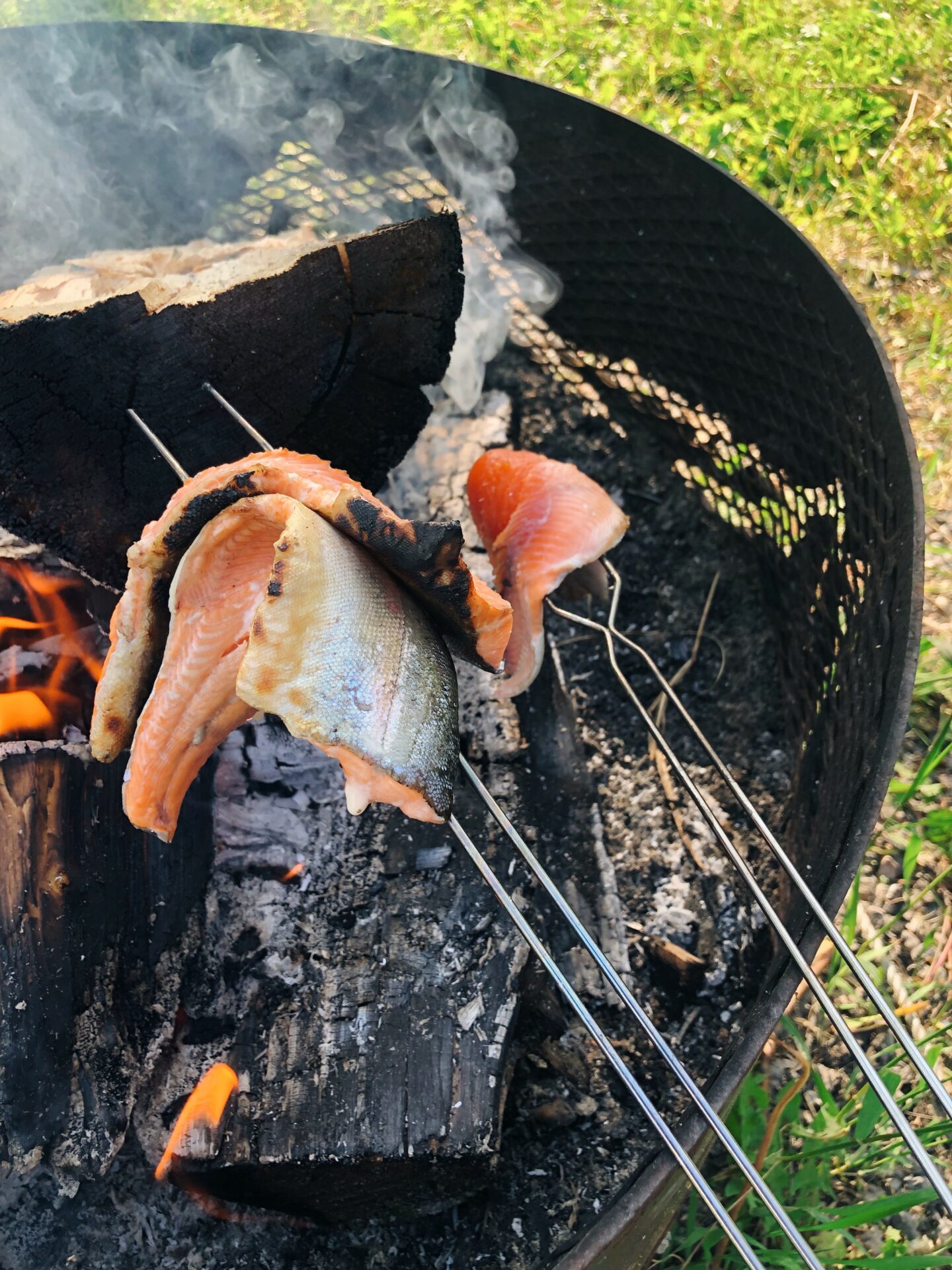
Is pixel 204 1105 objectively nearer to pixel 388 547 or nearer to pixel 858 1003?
pixel 388 547

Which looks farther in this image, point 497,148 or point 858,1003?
point 497,148

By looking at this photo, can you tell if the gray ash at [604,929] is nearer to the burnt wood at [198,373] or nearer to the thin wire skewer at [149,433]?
the burnt wood at [198,373]

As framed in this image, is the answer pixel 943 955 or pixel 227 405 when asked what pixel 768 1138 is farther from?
pixel 227 405

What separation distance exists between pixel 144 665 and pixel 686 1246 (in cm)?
198

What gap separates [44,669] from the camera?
7.55ft

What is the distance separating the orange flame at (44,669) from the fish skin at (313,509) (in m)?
0.37

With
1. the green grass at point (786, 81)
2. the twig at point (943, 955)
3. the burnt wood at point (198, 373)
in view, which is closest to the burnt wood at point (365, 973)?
the burnt wood at point (198, 373)

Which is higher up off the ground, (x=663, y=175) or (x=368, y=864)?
(x=663, y=175)

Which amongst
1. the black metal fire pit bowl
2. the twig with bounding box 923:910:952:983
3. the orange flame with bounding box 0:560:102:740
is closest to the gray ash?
the black metal fire pit bowl

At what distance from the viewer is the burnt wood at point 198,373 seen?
2160 millimetres

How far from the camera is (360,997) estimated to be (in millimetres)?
2115

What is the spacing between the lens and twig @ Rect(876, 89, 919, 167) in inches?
179

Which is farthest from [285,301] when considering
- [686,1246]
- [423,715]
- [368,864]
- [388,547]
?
[686,1246]

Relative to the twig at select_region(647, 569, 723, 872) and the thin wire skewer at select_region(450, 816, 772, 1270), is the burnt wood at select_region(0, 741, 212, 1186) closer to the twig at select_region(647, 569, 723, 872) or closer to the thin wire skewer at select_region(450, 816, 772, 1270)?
the thin wire skewer at select_region(450, 816, 772, 1270)
